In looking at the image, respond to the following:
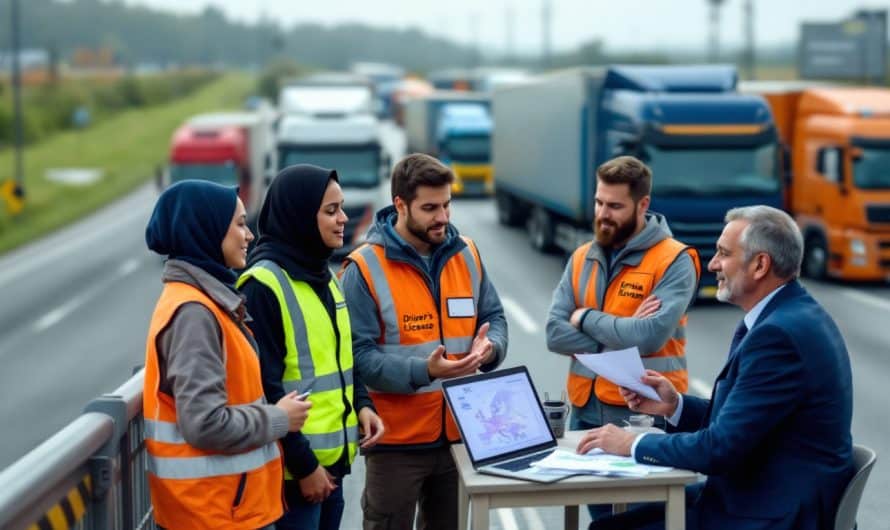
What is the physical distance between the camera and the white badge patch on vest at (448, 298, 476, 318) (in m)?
6.08

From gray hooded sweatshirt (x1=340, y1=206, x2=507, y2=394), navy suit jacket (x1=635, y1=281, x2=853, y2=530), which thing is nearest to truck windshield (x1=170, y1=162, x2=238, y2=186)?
gray hooded sweatshirt (x1=340, y1=206, x2=507, y2=394)

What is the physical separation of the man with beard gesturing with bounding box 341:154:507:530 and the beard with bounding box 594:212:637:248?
773 millimetres

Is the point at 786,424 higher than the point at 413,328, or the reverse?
the point at 413,328

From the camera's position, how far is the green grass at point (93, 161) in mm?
42375

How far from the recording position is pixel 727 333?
18.8 m

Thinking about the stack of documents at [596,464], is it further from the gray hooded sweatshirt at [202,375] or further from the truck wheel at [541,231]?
the truck wheel at [541,231]

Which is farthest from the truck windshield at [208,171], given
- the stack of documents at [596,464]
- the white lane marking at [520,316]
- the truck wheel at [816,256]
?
the stack of documents at [596,464]

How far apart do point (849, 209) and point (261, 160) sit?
21.5 m

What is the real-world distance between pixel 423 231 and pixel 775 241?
1.58 m

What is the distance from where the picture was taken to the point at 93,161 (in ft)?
217

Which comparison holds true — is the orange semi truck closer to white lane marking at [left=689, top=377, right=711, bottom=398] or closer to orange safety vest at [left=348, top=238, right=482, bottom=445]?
white lane marking at [left=689, top=377, right=711, bottom=398]

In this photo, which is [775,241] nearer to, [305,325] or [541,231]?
[305,325]

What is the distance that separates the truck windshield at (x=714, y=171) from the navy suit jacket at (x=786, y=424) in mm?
16101

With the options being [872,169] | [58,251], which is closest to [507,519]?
[872,169]
